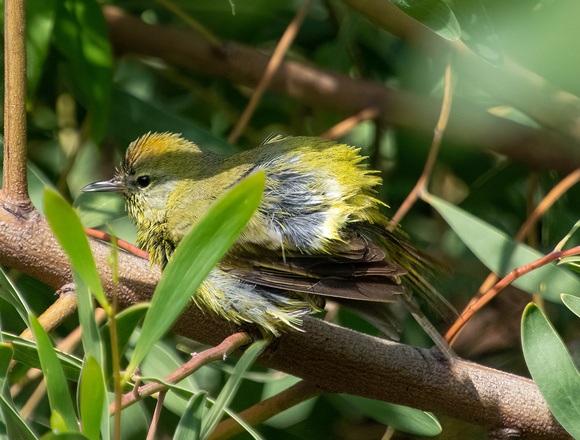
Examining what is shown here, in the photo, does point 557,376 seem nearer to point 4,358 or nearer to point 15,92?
point 4,358

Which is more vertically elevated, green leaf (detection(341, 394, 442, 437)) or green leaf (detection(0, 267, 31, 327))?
green leaf (detection(0, 267, 31, 327))

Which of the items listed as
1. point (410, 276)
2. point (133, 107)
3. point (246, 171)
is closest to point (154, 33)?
point (133, 107)

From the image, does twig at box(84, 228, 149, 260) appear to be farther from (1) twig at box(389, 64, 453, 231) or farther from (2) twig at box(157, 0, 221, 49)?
(2) twig at box(157, 0, 221, 49)

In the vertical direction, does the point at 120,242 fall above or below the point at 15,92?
below

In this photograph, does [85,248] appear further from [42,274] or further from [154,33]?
[154,33]

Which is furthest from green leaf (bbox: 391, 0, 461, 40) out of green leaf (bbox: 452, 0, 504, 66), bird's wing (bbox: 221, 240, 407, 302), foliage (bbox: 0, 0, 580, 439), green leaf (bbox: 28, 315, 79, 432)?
green leaf (bbox: 28, 315, 79, 432)

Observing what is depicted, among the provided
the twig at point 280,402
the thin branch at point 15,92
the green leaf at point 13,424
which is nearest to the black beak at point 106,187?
the thin branch at point 15,92

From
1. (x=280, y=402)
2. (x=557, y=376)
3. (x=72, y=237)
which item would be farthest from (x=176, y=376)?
(x=557, y=376)
